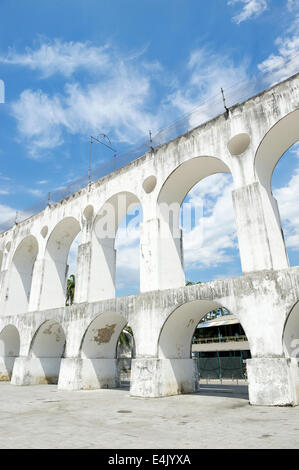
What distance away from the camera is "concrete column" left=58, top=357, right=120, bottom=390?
15493 millimetres

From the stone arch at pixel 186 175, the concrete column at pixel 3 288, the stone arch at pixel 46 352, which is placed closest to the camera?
the stone arch at pixel 186 175

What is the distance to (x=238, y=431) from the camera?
6.61m

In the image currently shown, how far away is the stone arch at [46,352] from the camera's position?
18.8 metres

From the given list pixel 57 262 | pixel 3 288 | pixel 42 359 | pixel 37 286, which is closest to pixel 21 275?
pixel 3 288

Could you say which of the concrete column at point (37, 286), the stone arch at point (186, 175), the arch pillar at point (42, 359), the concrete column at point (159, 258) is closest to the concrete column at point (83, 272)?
the arch pillar at point (42, 359)

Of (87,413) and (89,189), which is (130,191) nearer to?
(89,189)

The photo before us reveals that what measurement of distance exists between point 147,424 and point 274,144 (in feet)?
34.1

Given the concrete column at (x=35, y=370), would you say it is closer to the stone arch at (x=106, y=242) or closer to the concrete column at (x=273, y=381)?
the stone arch at (x=106, y=242)

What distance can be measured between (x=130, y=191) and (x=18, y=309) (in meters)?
13.1

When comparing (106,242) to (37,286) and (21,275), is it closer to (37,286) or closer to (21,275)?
(37,286)

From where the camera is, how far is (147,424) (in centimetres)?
760

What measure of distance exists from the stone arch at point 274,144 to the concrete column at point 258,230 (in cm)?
79

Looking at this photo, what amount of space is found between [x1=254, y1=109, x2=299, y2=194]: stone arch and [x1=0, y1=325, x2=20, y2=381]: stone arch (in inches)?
716

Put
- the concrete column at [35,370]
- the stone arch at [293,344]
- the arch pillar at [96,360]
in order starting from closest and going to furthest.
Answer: the stone arch at [293,344]
the arch pillar at [96,360]
the concrete column at [35,370]
